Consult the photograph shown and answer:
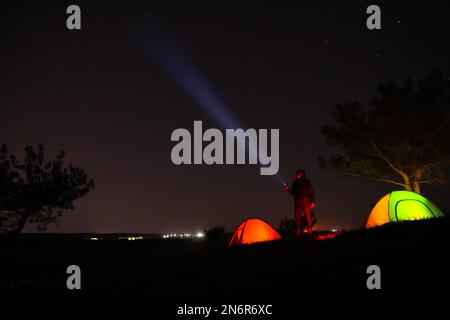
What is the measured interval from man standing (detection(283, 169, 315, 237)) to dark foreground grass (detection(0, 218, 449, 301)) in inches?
84.9

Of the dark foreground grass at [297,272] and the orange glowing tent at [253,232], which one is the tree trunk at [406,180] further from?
the dark foreground grass at [297,272]

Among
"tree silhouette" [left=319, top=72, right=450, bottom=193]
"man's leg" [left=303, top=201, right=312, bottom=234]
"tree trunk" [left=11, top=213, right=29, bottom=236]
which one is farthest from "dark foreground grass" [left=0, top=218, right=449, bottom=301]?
"tree silhouette" [left=319, top=72, right=450, bottom=193]

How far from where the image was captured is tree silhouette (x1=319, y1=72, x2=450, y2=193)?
25.1 m

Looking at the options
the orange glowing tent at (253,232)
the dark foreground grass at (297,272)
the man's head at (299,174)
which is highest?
the man's head at (299,174)

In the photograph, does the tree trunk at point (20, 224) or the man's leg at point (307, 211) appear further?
the tree trunk at point (20, 224)

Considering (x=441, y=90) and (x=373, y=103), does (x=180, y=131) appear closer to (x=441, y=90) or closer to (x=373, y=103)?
(x=373, y=103)

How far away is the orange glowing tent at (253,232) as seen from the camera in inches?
696

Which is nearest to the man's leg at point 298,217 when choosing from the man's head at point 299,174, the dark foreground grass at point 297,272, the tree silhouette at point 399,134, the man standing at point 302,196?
the man standing at point 302,196

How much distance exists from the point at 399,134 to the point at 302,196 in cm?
1329

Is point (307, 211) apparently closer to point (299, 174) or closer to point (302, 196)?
point (302, 196)

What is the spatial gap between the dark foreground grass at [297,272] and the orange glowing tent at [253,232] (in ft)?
13.9
